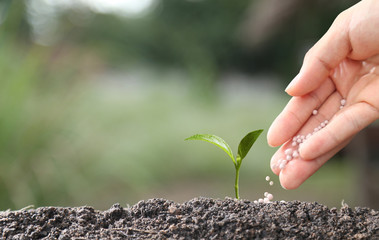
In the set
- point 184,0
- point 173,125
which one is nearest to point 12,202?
point 173,125

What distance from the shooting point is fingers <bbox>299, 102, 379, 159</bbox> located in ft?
2.72

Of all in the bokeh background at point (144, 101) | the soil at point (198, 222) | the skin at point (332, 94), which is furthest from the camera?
the bokeh background at point (144, 101)

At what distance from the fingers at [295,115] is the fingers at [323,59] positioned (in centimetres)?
4

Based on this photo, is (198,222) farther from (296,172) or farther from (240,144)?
(296,172)

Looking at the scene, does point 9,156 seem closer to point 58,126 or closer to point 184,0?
point 58,126

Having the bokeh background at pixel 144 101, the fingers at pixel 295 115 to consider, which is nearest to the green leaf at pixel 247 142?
the fingers at pixel 295 115

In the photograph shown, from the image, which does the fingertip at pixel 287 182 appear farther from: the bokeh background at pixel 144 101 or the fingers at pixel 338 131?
the bokeh background at pixel 144 101

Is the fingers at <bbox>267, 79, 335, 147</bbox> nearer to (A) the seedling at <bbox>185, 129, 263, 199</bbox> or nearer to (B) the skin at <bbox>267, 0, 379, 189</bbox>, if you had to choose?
(B) the skin at <bbox>267, 0, 379, 189</bbox>

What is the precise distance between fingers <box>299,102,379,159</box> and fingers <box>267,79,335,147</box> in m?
0.06

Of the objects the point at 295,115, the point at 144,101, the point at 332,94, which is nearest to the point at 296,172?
the point at 295,115

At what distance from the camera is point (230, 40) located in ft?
28.3

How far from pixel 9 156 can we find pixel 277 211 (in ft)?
6.59

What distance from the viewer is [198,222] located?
2.05ft

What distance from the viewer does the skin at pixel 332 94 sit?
0.85 m
